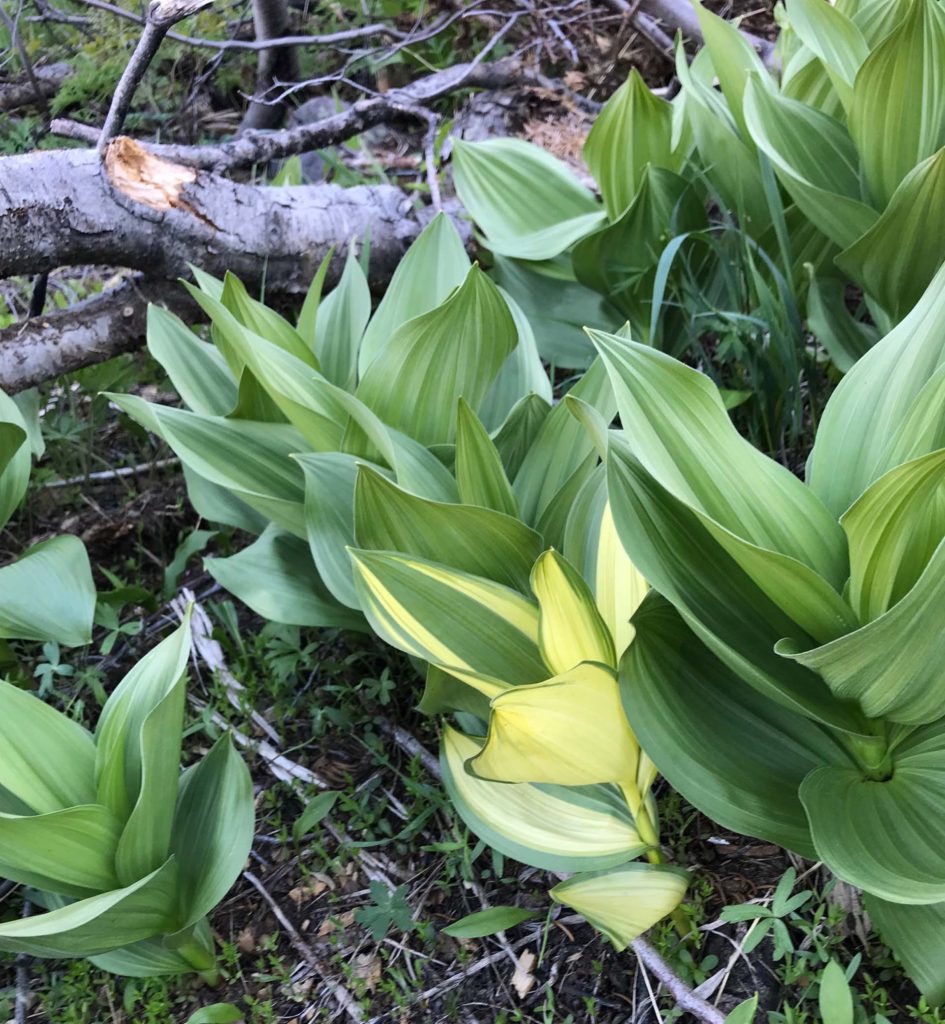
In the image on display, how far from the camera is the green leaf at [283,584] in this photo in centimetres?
144

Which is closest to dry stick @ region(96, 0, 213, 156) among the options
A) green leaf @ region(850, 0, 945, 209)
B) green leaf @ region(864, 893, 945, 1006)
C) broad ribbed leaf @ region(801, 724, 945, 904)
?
green leaf @ region(850, 0, 945, 209)

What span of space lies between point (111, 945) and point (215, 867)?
5.6 inches

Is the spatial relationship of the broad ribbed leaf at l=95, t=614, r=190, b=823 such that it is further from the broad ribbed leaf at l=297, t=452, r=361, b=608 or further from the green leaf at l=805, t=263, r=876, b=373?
the green leaf at l=805, t=263, r=876, b=373

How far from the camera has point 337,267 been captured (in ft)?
7.25

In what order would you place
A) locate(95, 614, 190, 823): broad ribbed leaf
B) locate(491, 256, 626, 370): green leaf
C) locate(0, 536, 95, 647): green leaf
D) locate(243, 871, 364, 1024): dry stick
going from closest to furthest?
1. locate(95, 614, 190, 823): broad ribbed leaf
2. locate(243, 871, 364, 1024): dry stick
3. locate(0, 536, 95, 647): green leaf
4. locate(491, 256, 626, 370): green leaf

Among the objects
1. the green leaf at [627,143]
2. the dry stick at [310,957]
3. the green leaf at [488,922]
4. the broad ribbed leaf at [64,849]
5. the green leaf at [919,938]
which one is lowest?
the dry stick at [310,957]

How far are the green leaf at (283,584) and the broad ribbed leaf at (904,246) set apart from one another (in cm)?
98

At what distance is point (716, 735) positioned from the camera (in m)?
0.93

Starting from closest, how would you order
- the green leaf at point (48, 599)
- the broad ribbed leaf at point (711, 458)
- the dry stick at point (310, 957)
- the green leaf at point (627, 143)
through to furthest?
the broad ribbed leaf at point (711, 458)
the dry stick at point (310, 957)
the green leaf at point (48, 599)
the green leaf at point (627, 143)

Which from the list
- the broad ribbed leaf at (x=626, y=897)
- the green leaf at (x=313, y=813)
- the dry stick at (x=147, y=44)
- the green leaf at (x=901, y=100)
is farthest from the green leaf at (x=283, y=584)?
the green leaf at (x=901, y=100)

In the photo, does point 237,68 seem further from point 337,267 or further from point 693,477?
point 693,477

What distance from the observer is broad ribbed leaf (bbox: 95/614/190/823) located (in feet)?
3.44

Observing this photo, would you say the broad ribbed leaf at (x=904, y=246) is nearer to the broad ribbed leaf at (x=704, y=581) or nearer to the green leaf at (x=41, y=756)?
the broad ribbed leaf at (x=704, y=581)

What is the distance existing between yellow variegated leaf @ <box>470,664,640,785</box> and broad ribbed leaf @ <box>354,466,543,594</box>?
26cm
